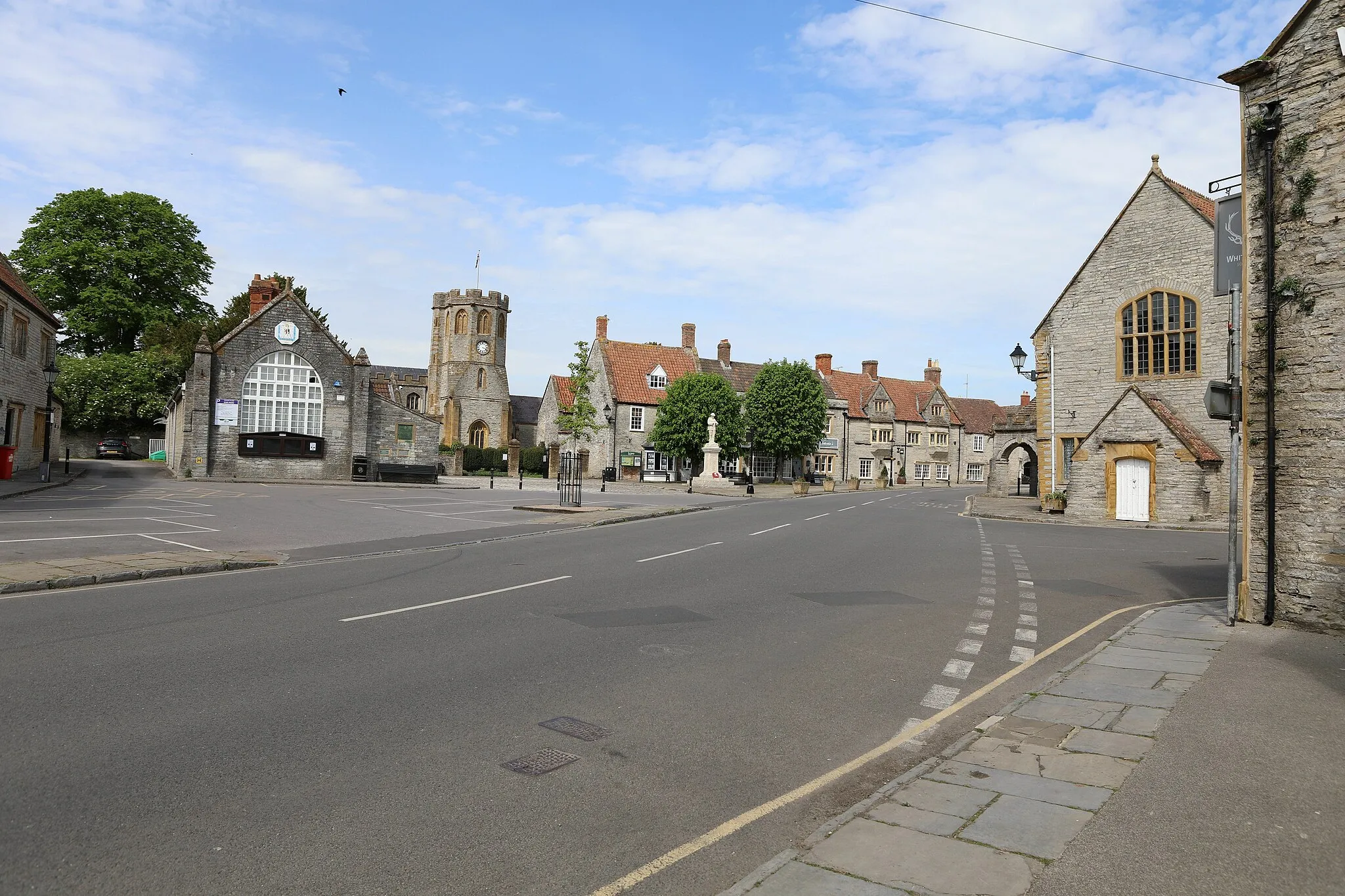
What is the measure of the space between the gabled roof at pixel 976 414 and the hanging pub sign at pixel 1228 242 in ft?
251

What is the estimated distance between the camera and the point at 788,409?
6519 cm

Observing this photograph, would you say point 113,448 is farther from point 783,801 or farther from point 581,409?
point 783,801

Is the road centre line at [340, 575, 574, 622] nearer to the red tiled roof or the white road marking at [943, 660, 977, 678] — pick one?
the white road marking at [943, 660, 977, 678]

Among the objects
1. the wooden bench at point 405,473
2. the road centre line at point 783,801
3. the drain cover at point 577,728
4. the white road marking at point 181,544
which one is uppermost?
the wooden bench at point 405,473

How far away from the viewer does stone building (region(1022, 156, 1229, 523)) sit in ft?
95.6

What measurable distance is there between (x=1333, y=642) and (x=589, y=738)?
804cm

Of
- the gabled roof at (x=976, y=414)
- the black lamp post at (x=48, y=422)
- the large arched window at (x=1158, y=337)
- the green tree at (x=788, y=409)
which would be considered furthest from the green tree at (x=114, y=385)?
the gabled roof at (x=976, y=414)

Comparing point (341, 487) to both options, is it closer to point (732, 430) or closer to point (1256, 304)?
point (732, 430)

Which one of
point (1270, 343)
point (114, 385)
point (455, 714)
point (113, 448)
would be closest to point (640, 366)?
A: point (114, 385)

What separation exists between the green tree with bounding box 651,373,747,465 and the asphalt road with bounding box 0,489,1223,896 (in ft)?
162

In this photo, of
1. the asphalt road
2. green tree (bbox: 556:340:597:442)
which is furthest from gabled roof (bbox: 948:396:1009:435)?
the asphalt road

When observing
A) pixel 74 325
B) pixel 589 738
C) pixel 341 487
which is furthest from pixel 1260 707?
pixel 74 325

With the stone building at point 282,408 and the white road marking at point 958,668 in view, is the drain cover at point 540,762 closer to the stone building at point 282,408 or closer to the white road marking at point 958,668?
the white road marking at point 958,668

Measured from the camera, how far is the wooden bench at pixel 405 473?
144 ft
